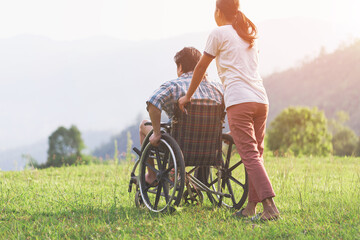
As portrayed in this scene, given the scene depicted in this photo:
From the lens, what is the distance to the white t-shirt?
3.19 meters

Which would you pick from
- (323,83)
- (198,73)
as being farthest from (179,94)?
(323,83)

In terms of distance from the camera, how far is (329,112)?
2403 inches

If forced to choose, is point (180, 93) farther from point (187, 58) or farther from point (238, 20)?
point (238, 20)

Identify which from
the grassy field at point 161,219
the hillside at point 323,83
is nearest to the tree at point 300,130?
the grassy field at point 161,219

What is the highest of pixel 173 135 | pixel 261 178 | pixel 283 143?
pixel 173 135

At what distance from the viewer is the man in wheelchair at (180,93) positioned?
3.43m

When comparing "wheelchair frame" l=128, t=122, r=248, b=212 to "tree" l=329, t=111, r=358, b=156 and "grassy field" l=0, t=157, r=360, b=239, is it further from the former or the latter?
"tree" l=329, t=111, r=358, b=156

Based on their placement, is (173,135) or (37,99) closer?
(173,135)

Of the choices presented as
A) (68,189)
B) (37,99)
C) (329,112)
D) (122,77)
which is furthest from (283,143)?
(37,99)

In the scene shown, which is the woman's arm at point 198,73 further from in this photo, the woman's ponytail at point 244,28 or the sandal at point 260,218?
the sandal at point 260,218

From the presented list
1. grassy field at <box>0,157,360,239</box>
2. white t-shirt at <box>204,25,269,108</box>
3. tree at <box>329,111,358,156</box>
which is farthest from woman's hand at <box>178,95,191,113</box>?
tree at <box>329,111,358,156</box>

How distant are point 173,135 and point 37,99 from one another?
174675 millimetres

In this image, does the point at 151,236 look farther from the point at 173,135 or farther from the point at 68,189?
the point at 68,189

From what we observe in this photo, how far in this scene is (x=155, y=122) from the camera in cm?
→ 347
